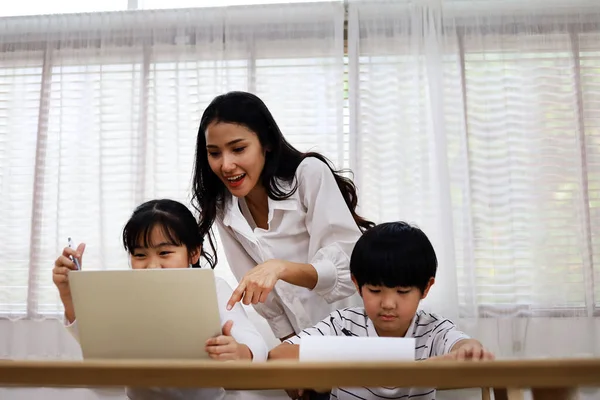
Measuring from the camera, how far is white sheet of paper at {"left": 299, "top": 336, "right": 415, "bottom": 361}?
916mm

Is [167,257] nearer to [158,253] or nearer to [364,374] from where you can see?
[158,253]

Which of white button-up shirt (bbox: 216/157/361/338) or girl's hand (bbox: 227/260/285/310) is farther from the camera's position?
white button-up shirt (bbox: 216/157/361/338)

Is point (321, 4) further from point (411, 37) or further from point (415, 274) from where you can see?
point (415, 274)

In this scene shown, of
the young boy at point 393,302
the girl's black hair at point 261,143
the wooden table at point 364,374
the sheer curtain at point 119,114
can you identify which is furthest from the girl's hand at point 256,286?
the sheer curtain at point 119,114

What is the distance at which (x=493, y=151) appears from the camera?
2418 millimetres

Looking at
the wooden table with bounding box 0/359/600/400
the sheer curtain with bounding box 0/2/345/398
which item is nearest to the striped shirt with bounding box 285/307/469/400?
the wooden table with bounding box 0/359/600/400

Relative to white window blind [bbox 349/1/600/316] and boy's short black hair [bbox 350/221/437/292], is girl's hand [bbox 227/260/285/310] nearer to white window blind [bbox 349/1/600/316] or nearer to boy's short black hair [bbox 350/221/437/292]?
boy's short black hair [bbox 350/221/437/292]

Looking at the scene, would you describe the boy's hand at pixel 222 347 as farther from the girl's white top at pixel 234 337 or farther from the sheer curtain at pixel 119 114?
the sheer curtain at pixel 119 114

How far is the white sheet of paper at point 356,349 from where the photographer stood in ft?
3.01

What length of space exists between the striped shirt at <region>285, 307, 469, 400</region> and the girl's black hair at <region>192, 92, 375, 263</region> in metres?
0.39

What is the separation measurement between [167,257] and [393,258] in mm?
519

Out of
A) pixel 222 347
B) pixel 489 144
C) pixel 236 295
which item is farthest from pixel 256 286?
pixel 489 144

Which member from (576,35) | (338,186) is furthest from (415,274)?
(576,35)

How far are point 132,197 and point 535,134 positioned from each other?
1.67 metres
